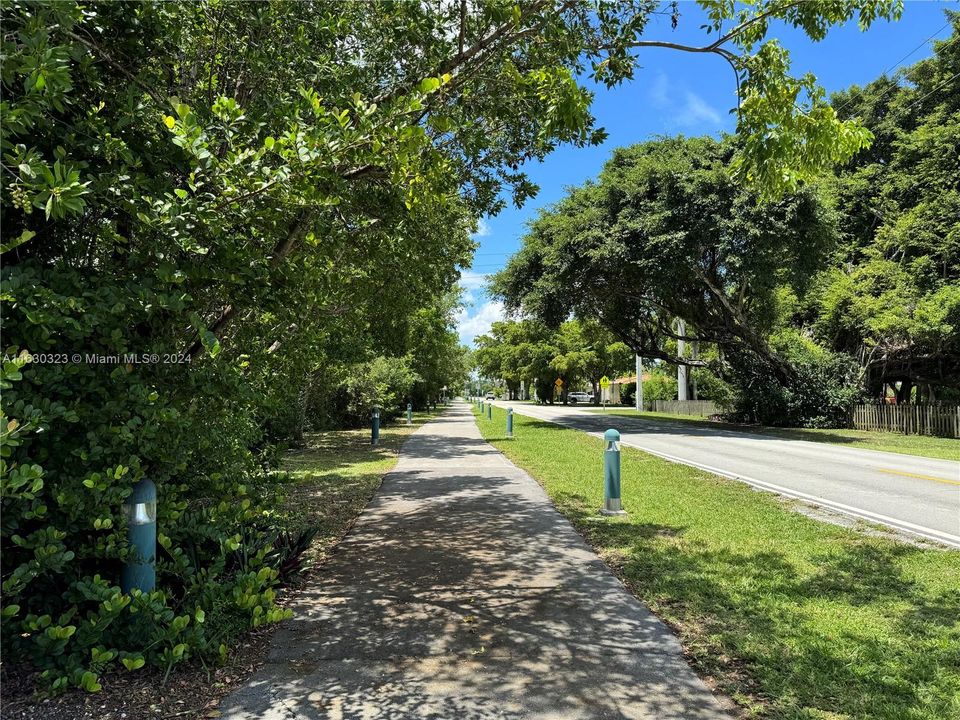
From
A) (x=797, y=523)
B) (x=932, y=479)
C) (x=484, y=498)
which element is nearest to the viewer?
(x=797, y=523)

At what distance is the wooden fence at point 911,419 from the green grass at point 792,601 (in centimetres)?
1810

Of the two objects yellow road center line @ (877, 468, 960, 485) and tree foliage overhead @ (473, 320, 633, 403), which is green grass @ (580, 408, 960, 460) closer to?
yellow road center line @ (877, 468, 960, 485)

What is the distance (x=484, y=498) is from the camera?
31.2 ft

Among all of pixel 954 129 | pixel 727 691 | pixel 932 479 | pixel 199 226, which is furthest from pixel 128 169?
pixel 954 129

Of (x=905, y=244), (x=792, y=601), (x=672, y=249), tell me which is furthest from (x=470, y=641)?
(x=905, y=244)

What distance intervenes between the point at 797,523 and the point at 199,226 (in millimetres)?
7431

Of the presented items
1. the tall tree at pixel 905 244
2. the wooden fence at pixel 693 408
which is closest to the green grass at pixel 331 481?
the tall tree at pixel 905 244

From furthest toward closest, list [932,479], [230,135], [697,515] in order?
[932,479]
[697,515]
[230,135]

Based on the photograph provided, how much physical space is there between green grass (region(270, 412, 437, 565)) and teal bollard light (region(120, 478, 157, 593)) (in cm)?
129

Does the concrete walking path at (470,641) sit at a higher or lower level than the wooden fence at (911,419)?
lower

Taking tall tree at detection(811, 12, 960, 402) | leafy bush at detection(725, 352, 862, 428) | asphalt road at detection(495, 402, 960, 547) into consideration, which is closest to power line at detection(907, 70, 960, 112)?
tall tree at detection(811, 12, 960, 402)

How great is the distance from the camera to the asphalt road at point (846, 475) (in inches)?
324

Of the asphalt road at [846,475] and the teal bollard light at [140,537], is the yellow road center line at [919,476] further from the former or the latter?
the teal bollard light at [140,537]

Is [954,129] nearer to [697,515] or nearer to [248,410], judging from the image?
[697,515]
